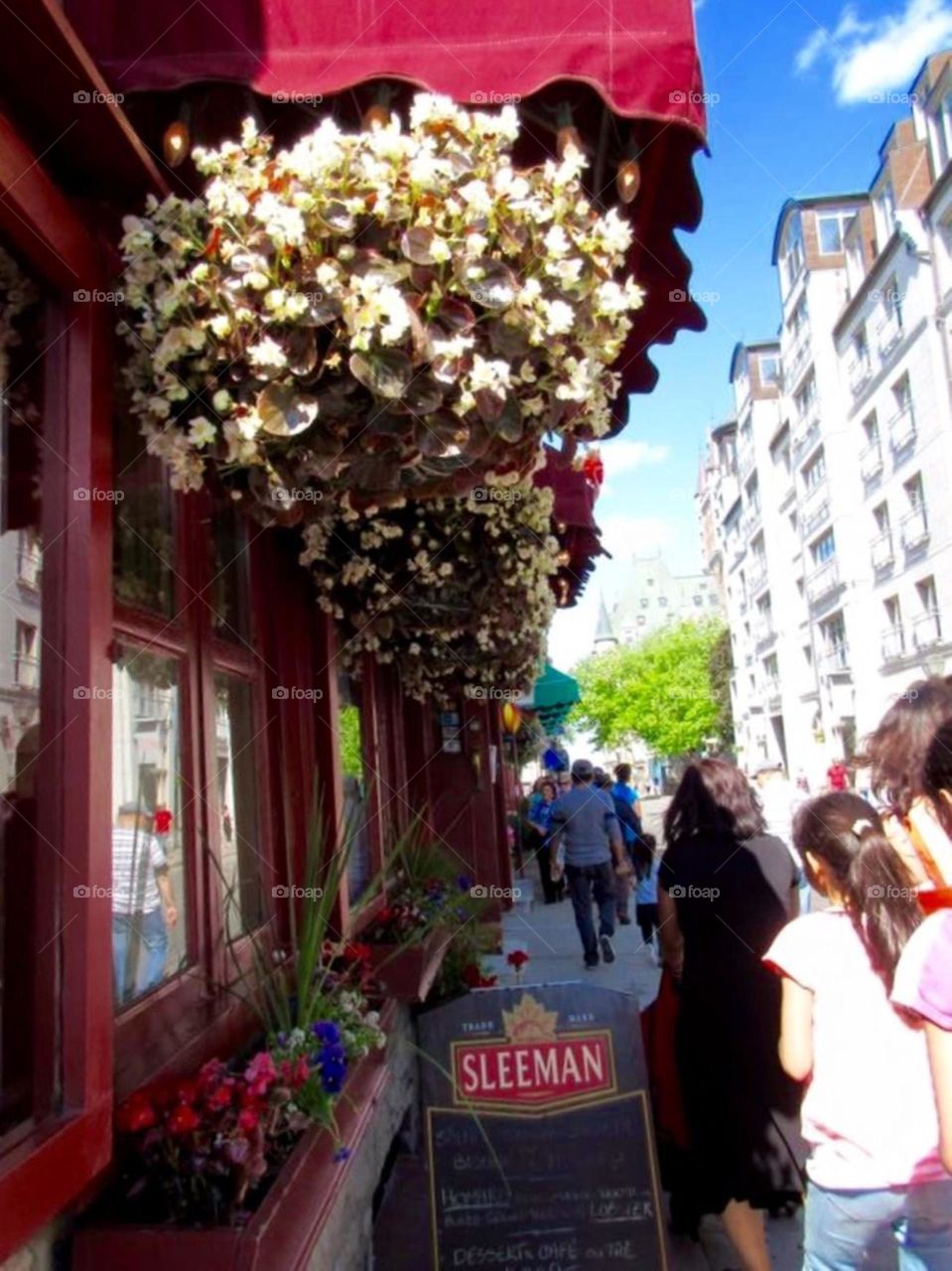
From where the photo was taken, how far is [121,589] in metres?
2.53

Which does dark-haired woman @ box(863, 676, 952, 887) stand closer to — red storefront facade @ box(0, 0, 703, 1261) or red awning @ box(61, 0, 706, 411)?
red storefront facade @ box(0, 0, 703, 1261)

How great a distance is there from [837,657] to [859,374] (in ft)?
36.4

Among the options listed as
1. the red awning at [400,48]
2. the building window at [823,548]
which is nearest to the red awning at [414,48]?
the red awning at [400,48]

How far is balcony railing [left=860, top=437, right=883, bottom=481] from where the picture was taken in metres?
33.0

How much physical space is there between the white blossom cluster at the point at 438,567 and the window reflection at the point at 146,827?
1.49m

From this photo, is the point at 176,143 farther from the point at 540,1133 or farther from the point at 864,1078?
the point at 540,1133

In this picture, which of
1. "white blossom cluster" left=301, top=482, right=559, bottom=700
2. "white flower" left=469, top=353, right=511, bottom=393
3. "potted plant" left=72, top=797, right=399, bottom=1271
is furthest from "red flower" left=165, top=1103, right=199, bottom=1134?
"white blossom cluster" left=301, top=482, right=559, bottom=700

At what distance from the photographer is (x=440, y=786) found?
9.63 meters

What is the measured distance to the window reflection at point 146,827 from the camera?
96.6 inches

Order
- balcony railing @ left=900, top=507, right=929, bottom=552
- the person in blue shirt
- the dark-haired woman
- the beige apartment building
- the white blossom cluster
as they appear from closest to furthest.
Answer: the dark-haired woman → the white blossom cluster → the person in blue shirt → the beige apartment building → balcony railing @ left=900, top=507, right=929, bottom=552

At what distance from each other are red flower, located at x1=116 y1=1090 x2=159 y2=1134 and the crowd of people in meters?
1.54

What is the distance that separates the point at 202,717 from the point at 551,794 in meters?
13.5

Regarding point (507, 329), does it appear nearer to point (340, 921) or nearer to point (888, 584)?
point (340, 921)

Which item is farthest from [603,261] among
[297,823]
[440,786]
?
[440,786]
